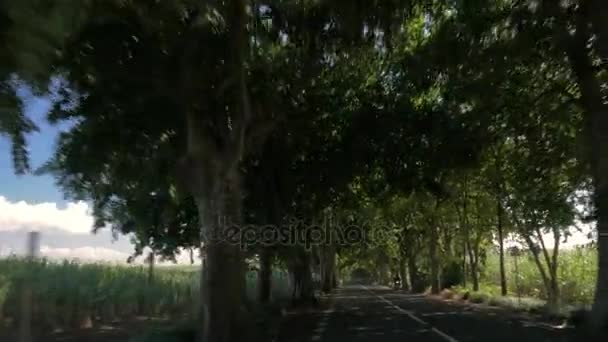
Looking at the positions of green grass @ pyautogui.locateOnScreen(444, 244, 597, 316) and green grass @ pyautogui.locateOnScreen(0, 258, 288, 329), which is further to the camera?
green grass @ pyautogui.locateOnScreen(444, 244, 597, 316)

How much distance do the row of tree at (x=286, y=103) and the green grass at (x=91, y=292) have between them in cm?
234

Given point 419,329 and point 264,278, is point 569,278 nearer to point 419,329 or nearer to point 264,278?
point 264,278

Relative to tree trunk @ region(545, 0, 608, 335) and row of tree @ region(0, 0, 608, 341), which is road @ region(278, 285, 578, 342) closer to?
tree trunk @ region(545, 0, 608, 335)

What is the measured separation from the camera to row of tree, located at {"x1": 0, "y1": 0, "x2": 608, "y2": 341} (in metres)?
11.9

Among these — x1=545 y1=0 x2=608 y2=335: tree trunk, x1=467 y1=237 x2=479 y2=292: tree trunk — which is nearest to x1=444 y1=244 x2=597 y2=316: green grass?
x1=467 y1=237 x2=479 y2=292: tree trunk

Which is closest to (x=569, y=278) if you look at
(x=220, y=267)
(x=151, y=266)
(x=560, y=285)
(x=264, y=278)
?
(x=560, y=285)

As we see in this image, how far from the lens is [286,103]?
1880 centimetres

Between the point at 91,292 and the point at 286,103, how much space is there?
1034 centimetres

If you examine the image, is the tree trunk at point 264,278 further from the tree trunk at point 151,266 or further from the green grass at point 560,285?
the green grass at point 560,285

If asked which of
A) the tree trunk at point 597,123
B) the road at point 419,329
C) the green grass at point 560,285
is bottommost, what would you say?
the road at point 419,329

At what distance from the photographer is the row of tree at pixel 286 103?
1185 cm

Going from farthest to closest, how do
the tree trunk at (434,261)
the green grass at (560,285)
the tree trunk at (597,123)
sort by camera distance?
the tree trunk at (434,261), the green grass at (560,285), the tree trunk at (597,123)

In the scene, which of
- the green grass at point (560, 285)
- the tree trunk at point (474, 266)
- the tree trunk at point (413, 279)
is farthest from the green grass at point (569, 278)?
the tree trunk at point (413, 279)

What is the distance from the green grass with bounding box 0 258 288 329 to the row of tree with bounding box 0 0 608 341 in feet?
7.66
